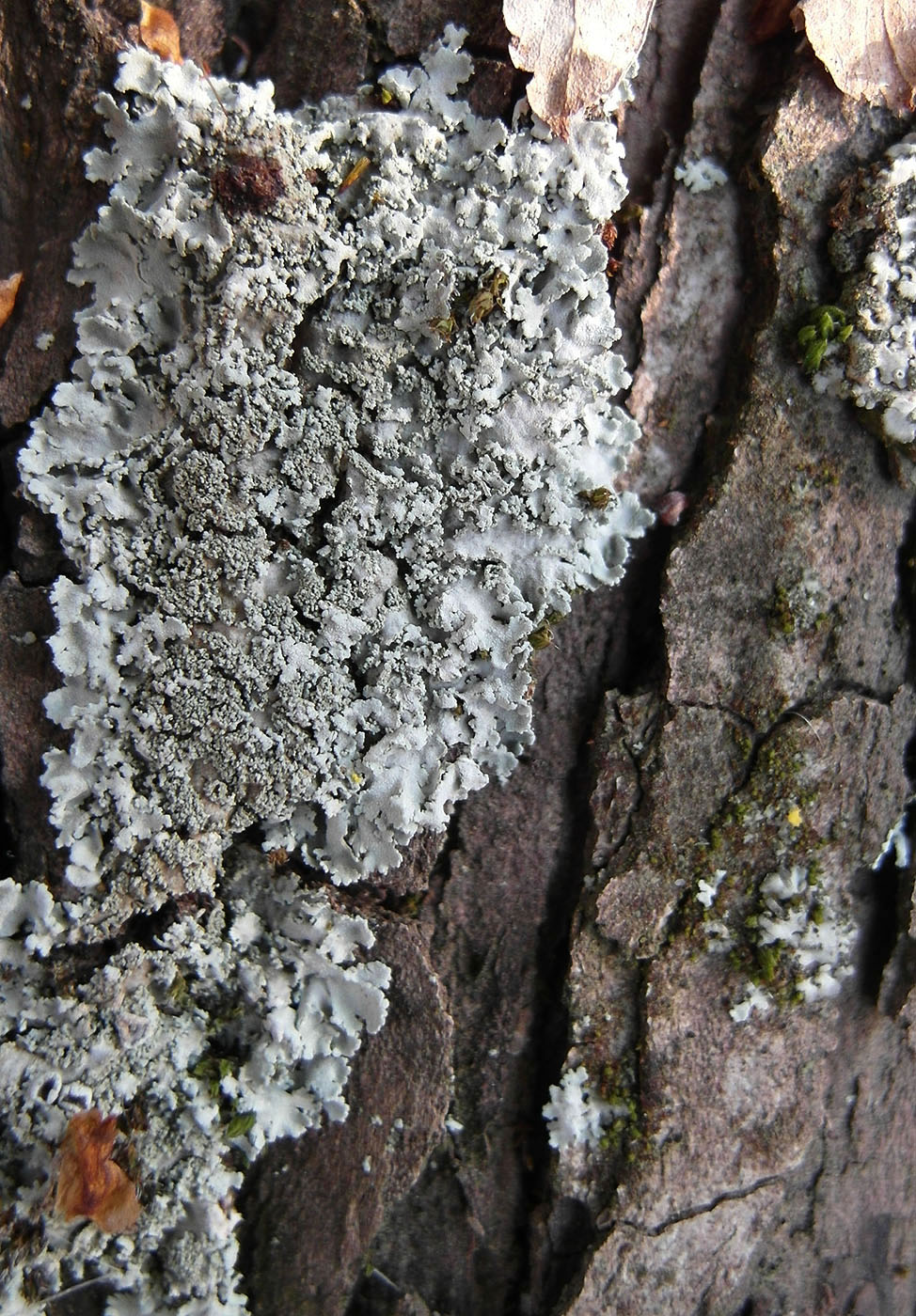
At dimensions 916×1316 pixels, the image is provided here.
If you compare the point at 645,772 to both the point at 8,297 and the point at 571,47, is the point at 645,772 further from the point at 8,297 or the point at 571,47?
the point at 8,297

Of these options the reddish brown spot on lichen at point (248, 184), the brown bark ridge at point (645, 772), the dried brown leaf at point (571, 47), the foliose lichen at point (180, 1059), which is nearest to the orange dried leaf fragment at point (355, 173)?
the reddish brown spot on lichen at point (248, 184)

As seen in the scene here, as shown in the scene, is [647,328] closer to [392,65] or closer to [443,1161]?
[392,65]

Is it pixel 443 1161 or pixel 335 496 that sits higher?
pixel 335 496

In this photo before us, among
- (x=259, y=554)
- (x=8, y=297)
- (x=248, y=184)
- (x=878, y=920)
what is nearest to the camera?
(x=248, y=184)

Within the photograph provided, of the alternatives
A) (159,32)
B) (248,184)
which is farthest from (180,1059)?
(159,32)

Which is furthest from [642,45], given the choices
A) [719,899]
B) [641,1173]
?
[641,1173]

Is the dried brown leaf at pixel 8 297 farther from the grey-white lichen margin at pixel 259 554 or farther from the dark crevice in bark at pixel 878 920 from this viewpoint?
the dark crevice in bark at pixel 878 920
